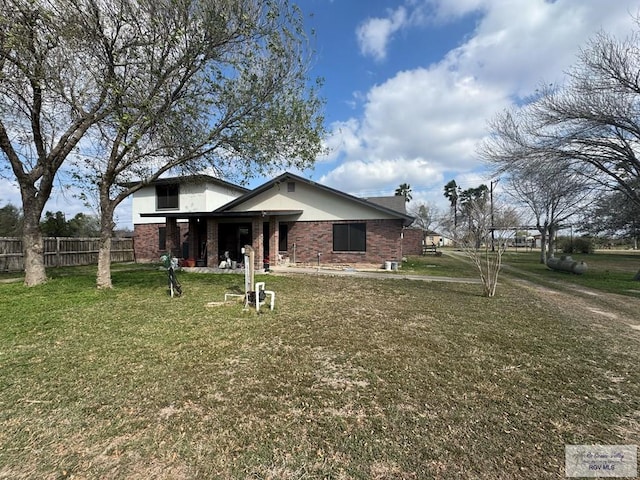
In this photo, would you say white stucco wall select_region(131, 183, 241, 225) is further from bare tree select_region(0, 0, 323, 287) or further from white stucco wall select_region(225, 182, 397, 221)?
bare tree select_region(0, 0, 323, 287)

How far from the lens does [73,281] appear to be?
10.8 meters

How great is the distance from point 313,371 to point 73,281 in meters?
10.8

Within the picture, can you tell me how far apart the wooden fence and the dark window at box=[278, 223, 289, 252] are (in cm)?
890

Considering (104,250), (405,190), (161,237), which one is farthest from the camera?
(405,190)

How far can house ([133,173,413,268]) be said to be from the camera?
15977 millimetres

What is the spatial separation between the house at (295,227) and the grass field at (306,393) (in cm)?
930

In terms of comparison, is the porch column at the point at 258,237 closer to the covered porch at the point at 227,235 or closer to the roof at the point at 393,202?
the covered porch at the point at 227,235

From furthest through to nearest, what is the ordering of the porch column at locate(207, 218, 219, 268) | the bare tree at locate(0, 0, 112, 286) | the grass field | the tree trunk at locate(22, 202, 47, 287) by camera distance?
the porch column at locate(207, 218, 219, 268)
the tree trunk at locate(22, 202, 47, 287)
the bare tree at locate(0, 0, 112, 286)
the grass field

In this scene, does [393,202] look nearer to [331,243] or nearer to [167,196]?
[331,243]

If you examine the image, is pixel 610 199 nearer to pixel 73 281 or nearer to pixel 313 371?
pixel 313 371

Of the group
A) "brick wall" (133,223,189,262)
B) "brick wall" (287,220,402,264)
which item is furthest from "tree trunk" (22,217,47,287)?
"brick wall" (133,223,189,262)

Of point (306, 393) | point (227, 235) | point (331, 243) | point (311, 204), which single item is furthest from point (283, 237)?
point (306, 393)

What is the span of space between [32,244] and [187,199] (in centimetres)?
1047

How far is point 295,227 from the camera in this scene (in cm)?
1720
